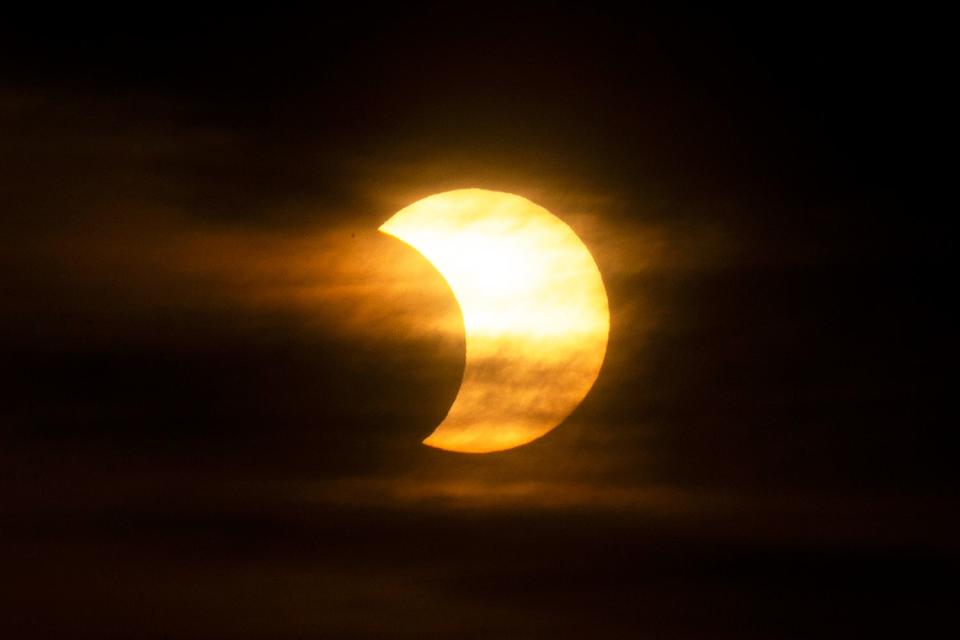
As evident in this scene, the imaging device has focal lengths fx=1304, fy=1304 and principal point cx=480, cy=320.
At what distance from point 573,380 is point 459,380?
0.31 meters

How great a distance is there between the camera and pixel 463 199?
11.6 feet

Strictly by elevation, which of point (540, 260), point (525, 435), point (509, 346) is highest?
point (540, 260)

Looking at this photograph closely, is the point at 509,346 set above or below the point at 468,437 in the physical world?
above

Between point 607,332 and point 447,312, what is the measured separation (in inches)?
17.3

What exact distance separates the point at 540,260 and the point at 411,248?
356mm

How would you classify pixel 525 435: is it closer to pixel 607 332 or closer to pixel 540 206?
pixel 607 332

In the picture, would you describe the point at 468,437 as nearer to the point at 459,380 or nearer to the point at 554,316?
the point at 459,380

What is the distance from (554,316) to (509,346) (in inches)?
5.8

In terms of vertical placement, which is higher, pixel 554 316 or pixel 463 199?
pixel 463 199

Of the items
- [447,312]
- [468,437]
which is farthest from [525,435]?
[447,312]

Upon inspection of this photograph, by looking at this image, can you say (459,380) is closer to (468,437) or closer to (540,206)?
(468,437)

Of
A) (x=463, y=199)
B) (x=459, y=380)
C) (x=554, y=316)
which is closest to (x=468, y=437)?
(x=459, y=380)

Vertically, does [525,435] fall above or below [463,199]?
below

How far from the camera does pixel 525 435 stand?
3506 millimetres
